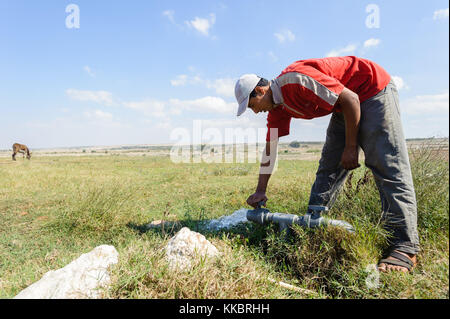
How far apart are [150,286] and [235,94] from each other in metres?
1.80

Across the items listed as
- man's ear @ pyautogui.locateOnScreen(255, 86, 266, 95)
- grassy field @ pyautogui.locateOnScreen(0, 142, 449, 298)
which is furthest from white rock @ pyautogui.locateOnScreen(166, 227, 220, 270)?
man's ear @ pyautogui.locateOnScreen(255, 86, 266, 95)

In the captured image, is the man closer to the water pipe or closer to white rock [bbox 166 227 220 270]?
the water pipe

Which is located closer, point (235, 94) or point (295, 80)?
point (295, 80)

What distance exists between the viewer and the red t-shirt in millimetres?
2090

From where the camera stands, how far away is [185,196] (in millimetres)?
6801

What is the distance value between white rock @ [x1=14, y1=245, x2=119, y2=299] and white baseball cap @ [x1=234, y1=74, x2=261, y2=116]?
1755 mm

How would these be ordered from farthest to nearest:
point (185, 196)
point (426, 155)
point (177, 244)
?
point (185, 196) < point (426, 155) < point (177, 244)

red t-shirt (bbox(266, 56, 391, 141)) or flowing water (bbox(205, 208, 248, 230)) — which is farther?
flowing water (bbox(205, 208, 248, 230))

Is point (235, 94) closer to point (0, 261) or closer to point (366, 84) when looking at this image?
point (366, 84)

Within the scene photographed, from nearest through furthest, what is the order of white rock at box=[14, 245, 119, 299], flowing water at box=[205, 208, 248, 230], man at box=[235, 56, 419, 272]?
white rock at box=[14, 245, 119, 299]
man at box=[235, 56, 419, 272]
flowing water at box=[205, 208, 248, 230]

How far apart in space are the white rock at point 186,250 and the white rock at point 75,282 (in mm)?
465

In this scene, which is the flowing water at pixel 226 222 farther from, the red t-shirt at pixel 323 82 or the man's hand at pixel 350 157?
the red t-shirt at pixel 323 82
